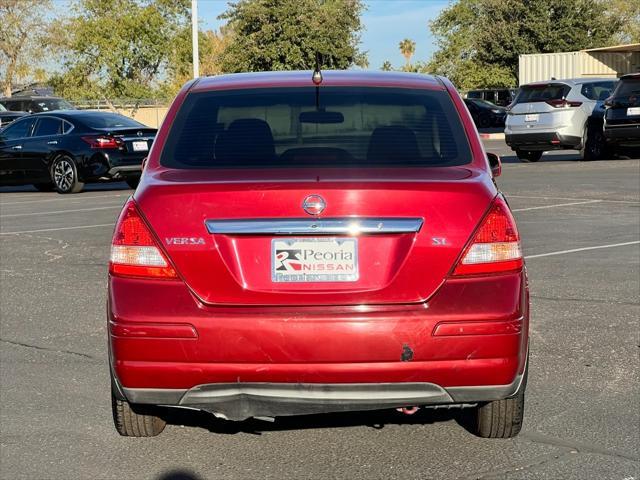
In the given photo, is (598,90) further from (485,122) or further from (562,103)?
(485,122)

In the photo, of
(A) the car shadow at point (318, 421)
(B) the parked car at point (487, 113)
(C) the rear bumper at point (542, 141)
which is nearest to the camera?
(A) the car shadow at point (318, 421)

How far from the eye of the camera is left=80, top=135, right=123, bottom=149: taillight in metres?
20.4

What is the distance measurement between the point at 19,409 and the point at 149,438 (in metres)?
0.89

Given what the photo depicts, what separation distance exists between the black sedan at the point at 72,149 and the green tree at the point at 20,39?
42.5 m

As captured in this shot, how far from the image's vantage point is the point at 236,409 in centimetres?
458

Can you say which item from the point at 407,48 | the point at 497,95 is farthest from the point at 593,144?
the point at 407,48

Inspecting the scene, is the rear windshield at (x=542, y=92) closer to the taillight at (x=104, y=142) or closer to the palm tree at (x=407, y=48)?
the taillight at (x=104, y=142)

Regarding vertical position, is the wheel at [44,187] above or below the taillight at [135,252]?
below

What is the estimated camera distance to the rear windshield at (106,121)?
21000 millimetres

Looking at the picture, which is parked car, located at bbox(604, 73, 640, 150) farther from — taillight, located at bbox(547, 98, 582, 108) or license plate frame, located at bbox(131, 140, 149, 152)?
license plate frame, located at bbox(131, 140, 149, 152)

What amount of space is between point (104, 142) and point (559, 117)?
9.57 metres

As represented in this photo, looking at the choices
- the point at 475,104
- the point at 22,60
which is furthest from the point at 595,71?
the point at 22,60

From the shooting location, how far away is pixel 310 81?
17.6 ft

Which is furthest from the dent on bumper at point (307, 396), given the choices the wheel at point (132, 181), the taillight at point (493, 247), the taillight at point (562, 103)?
the taillight at point (562, 103)
